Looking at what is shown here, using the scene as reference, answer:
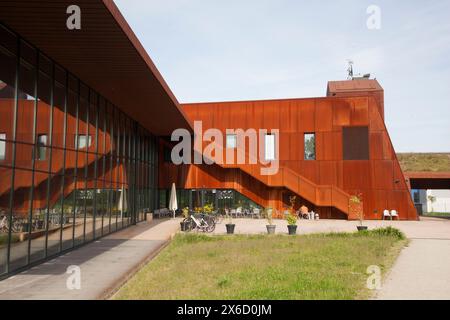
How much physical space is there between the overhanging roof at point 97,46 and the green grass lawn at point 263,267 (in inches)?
249

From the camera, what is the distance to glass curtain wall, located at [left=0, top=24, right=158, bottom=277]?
9.76 m

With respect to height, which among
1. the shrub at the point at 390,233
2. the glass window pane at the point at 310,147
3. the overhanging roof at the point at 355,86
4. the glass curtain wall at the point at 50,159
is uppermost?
the overhanging roof at the point at 355,86

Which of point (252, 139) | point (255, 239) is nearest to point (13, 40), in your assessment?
point (255, 239)

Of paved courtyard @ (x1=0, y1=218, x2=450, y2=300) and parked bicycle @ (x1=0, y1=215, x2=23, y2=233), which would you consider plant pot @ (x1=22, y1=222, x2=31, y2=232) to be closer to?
parked bicycle @ (x1=0, y1=215, x2=23, y2=233)

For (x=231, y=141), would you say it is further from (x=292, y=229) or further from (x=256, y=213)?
(x=292, y=229)

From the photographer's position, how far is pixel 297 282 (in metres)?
8.84

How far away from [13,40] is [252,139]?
839 inches

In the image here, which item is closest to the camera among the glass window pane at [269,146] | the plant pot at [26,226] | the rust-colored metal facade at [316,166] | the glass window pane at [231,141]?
the plant pot at [26,226]

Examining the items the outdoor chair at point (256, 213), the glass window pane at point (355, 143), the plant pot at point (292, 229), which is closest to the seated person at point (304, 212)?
the outdoor chair at point (256, 213)

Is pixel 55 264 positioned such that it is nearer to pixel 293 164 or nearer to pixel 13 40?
pixel 13 40

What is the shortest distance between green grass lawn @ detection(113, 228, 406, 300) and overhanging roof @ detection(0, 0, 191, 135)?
632 centimetres

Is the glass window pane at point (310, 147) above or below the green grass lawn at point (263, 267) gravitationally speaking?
above

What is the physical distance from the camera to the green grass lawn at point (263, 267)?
26.6ft

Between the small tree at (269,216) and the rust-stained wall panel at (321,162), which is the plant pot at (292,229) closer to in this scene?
the small tree at (269,216)
